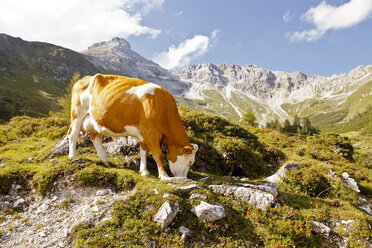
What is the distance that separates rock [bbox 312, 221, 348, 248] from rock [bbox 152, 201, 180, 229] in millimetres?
3871

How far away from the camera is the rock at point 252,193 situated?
592 cm

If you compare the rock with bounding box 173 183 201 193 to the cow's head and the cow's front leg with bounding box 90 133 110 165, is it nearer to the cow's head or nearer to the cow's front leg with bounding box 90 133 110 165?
the cow's head

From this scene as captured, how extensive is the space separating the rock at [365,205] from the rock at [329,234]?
3378 mm

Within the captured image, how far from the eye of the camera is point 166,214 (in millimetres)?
4883

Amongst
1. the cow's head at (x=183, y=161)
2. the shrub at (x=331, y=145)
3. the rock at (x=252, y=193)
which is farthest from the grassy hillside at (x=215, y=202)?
the shrub at (x=331, y=145)

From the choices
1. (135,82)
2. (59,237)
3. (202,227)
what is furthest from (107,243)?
(135,82)

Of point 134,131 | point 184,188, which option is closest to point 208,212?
point 184,188

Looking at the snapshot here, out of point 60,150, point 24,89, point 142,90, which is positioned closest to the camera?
point 142,90

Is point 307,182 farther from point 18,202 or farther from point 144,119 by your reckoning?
point 18,202

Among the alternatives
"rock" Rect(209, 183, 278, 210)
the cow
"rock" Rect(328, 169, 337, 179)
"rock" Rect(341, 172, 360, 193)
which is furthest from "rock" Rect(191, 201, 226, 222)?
"rock" Rect(328, 169, 337, 179)

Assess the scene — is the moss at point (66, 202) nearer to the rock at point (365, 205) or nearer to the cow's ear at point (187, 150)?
the cow's ear at point (187, 150)

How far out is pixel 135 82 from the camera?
750 centimetres

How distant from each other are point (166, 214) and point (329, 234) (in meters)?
4.47

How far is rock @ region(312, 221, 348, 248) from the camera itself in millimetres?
5250
